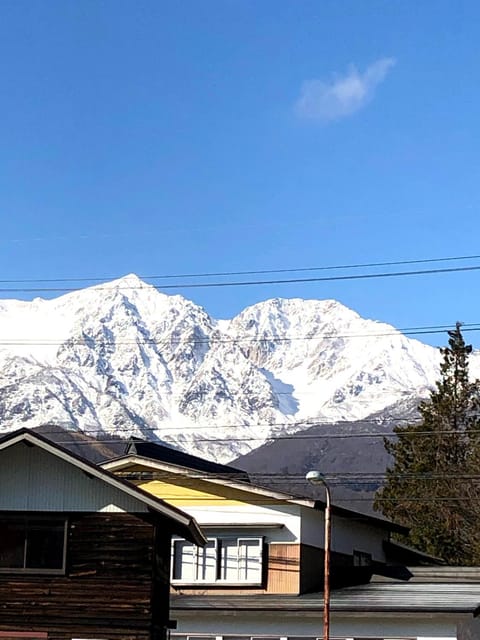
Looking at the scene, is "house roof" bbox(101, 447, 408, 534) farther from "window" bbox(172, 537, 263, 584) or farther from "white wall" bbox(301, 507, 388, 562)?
"window" bbox(172, 537, 263, 584)

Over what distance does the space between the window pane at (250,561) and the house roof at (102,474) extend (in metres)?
8.47

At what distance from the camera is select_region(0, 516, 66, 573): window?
30.7 m

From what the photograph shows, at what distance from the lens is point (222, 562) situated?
128 ft

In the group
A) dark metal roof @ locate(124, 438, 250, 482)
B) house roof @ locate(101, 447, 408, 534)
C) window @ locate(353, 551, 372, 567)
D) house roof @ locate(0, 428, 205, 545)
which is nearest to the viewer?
house roof @ locate(0, 428, 205, 545)

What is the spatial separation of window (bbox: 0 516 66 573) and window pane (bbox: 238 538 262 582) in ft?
31.1

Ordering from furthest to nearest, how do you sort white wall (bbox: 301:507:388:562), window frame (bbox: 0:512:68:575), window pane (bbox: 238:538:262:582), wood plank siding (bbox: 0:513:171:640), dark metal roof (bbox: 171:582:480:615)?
white wall (bbox: 301:507:388:562) → window pane (bbox: 238:538:262:582) → dark metal roof (bbox: 171:582:480:615) → window frame (bbox: 0:512:68:575) → wood plank siding (bbox: 0:513:171:640)

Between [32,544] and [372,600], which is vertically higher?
[32,544]

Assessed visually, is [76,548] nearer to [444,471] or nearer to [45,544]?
[45,544]

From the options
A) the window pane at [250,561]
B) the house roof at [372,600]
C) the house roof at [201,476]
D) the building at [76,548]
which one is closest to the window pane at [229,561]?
the window pane at [250,561]

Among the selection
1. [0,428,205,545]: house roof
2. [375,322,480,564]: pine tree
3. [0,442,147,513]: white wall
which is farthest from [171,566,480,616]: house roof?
[375,322,480,564]: pine tree

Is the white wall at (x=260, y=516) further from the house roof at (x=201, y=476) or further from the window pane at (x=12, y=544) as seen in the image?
the window pane at (x=12, y=544)

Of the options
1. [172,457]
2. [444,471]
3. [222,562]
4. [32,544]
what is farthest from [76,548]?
[444,471]

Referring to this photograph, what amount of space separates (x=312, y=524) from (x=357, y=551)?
17.5 ft

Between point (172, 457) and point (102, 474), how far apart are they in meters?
17.0
